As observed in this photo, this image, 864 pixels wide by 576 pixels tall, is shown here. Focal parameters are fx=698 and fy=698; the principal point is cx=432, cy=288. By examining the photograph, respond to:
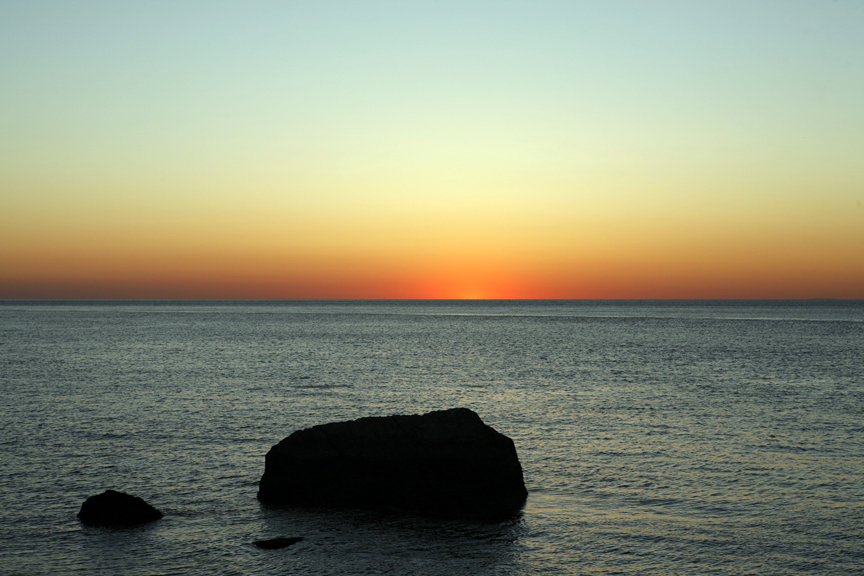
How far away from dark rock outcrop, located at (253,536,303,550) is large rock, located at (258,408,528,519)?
2557mm

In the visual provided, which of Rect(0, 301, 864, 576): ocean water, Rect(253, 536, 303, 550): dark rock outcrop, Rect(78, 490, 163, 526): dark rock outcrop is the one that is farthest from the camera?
Rect(78, 490, 163, 526): dark rock outcrop

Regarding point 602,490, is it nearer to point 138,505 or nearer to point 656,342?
point 138,505

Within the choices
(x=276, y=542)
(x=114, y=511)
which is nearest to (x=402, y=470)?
(x=276, y=542)

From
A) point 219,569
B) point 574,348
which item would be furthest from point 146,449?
point 574,348

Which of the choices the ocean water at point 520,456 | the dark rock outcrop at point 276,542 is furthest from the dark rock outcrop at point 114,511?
the dark rock outcrop at point 276,542

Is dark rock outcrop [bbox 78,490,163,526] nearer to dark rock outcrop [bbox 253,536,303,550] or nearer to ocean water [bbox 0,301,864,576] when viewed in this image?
ocean water [bbox 0,301,864,576]

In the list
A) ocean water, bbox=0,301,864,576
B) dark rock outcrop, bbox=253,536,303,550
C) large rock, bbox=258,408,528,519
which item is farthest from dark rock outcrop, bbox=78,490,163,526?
dark rock outcrop, bbox=253,536,303,550

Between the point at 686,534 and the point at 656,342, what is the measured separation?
236 ft

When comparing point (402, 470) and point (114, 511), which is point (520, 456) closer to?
point (402, 470)

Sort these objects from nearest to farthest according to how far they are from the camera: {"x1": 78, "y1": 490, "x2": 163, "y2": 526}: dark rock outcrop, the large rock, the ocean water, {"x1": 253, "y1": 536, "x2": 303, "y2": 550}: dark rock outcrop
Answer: the ocean water
{"x1": 253, "y1": 536, "x2": 303, "y2": 550}: dark rock outcrop
{"x1": 78, "y1": 490, "x2": 163, "y2": 526}: dark rock outcrop
the large rock

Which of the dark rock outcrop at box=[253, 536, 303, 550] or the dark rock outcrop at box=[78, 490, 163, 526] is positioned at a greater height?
the dark rock outcrop at box=[78, 490, 163, 526]

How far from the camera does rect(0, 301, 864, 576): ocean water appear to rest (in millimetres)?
13898

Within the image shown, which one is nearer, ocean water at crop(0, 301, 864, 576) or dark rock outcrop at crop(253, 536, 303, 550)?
ocean water at crop(0, 301, 864, 576)

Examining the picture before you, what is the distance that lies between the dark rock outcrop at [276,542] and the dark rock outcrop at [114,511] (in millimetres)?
3166
